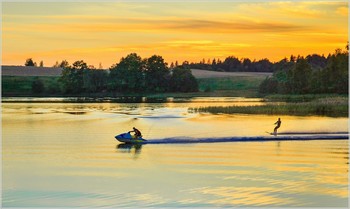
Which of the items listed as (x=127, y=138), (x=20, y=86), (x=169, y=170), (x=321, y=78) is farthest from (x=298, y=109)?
(x=20, y=86)

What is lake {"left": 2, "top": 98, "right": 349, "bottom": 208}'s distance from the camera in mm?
29250

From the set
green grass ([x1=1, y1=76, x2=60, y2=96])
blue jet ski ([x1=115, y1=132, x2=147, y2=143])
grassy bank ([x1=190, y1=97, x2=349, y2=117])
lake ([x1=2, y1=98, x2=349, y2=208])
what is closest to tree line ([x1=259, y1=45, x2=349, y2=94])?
grassy bank ([x1=190, y1=97, x2=349, y2=117])

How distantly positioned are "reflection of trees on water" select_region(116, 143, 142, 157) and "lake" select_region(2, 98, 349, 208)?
7 centimetres

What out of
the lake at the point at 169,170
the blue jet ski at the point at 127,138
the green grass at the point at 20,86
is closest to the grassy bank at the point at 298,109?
the lake at the point at 169,170

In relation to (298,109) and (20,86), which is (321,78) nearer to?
(298,109)

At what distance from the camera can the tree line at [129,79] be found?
179375mm

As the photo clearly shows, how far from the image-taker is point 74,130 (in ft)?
203

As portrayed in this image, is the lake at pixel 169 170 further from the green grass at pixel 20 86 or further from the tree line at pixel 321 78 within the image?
the green grass at pixel 20 86

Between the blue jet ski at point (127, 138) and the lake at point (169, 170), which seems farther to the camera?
the blue jet ski at point (127, 138)

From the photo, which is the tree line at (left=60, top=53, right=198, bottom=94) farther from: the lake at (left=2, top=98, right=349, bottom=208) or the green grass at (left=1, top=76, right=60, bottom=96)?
the lake at (left=2, top=98, right=349, bottom=208)

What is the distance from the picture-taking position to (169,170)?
3678 cm

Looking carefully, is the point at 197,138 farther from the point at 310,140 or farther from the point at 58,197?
the point at 58,197

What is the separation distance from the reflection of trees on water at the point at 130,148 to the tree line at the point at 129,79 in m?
130

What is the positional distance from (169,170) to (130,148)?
10870 millimetres
